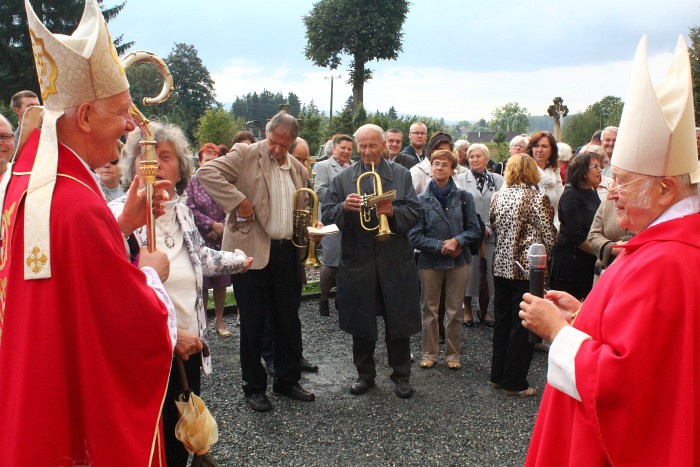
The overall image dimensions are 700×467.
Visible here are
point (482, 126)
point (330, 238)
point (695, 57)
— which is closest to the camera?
point (330, 238)

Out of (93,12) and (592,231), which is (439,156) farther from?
(93,12)

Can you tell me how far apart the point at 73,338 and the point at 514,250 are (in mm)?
4210

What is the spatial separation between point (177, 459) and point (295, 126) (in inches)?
110

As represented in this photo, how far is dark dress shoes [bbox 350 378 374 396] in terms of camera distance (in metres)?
5.25

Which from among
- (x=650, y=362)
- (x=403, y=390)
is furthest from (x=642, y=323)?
(x=403, y=390)

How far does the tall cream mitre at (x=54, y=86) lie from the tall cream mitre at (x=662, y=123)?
186cm

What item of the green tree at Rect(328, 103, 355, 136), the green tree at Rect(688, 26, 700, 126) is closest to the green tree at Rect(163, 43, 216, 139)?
the green tree at Rect(328, 103, 355, 136)

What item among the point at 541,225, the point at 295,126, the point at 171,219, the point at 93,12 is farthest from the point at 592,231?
the point at 93,12

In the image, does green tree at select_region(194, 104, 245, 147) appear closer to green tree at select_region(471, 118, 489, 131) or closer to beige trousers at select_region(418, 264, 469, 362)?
beige trousers at select_region(418, 264, 469, 362)

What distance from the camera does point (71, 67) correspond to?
2049 millimetres

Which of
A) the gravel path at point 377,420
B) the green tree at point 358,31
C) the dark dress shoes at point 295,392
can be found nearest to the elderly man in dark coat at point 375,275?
the gravel path at point 377,420

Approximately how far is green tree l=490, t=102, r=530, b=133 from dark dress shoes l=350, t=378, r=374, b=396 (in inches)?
4712

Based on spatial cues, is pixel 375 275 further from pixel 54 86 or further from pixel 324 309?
pixel 54 86

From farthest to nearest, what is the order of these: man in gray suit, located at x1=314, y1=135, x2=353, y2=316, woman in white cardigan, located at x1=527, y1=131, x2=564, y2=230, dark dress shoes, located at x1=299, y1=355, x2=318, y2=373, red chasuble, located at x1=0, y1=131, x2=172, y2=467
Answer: man in gray suit, located at x1=314, y1=135, x2=353, y2=316
woman in white cardigan, located at x1=527, y1=131, x2=564, y2=230
dark dress shoes, located at x1=299, y1=355, x2=318, y2=373
red chasuble, located at x1=0, y1=131, x2=172, y2=467
